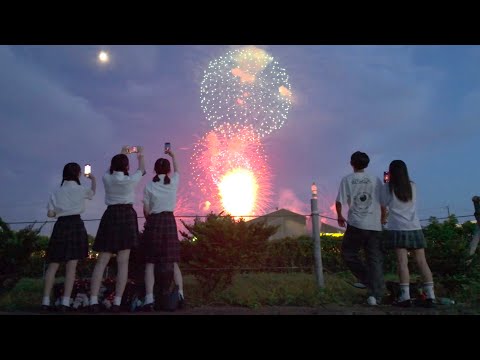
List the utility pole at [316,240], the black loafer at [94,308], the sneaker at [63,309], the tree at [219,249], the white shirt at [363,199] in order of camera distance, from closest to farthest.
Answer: the black loafer at [94,308], the sneaker at [63,309], the white shirt at [363,199], the utility pole at [316,240], the tree at [219,249]

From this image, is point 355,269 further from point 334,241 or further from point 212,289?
point 334,241

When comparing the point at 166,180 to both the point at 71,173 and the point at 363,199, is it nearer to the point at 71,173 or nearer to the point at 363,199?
the point at 71,173

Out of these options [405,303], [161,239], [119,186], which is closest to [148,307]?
[161,239]

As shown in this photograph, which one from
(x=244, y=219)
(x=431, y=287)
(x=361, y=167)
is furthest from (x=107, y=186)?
(x=431, y=287)

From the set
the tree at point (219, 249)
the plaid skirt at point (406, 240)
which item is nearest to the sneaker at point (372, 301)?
the plaid skirt at point (406, 240)

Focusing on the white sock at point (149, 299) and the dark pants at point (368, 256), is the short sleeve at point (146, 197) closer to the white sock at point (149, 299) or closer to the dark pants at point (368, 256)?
the white sock at point (149, 299)

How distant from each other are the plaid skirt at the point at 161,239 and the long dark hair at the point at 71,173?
964mm

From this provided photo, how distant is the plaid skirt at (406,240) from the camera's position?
483 cm

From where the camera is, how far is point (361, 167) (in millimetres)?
5133

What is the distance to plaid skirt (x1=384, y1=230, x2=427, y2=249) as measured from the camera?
15.8 ft

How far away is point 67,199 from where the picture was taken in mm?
4883
